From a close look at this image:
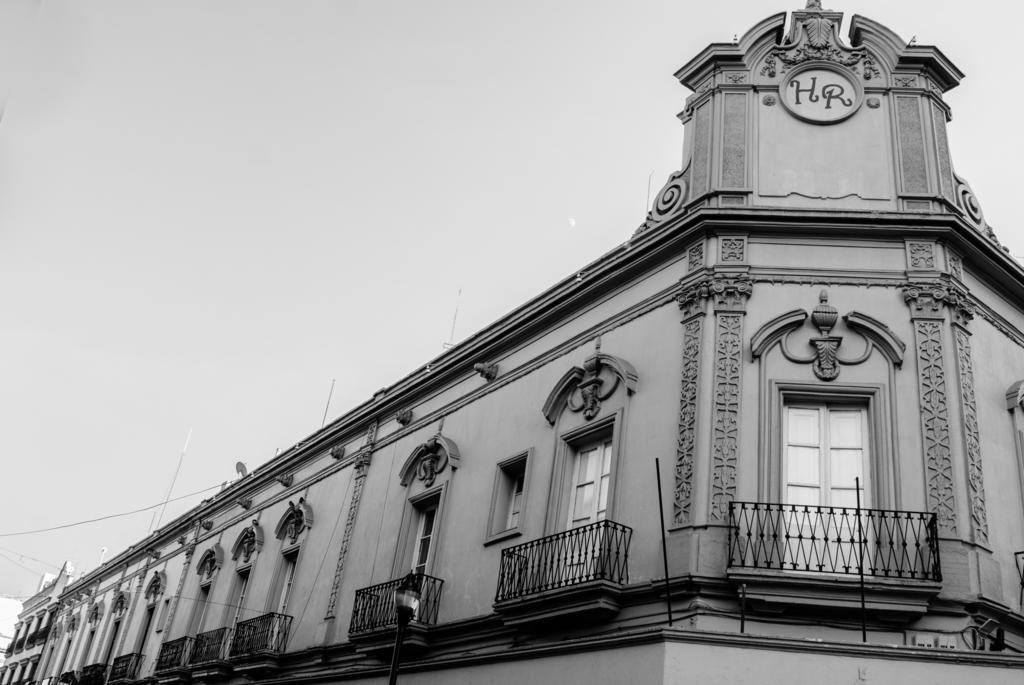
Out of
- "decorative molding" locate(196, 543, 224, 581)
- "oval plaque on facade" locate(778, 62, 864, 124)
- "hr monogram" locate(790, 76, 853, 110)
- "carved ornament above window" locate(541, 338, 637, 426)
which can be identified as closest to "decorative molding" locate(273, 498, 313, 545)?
"decorative molding" locate(196, 543, 224, 581)

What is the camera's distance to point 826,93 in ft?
46.7

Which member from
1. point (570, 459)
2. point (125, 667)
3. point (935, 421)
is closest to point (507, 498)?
point (570, 459)

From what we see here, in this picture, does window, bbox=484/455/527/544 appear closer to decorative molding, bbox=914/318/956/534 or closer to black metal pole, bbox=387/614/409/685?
black metal pole, bbox=387/614/409/685

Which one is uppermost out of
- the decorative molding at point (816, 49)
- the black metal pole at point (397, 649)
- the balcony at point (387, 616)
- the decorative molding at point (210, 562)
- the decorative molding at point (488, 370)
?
the decorative molding at point (816, 49)

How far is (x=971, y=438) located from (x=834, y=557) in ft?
7.68

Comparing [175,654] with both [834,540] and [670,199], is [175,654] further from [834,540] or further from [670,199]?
[834,540]

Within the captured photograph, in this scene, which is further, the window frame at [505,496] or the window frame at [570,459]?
the window frame at [505,496]

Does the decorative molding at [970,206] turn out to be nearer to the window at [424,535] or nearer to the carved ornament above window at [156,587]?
the window at [424,535]

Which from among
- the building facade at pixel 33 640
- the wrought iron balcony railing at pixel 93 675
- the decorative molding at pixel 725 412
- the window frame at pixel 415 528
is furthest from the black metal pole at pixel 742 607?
the building facade at pixel 33 640

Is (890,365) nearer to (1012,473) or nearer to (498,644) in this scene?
(1012,473)

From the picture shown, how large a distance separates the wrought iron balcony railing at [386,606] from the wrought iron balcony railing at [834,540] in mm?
5727

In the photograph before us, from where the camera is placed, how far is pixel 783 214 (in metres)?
12.9

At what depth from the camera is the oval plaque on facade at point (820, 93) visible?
1405 centimetres

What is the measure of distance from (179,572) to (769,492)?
2211 centimetres
